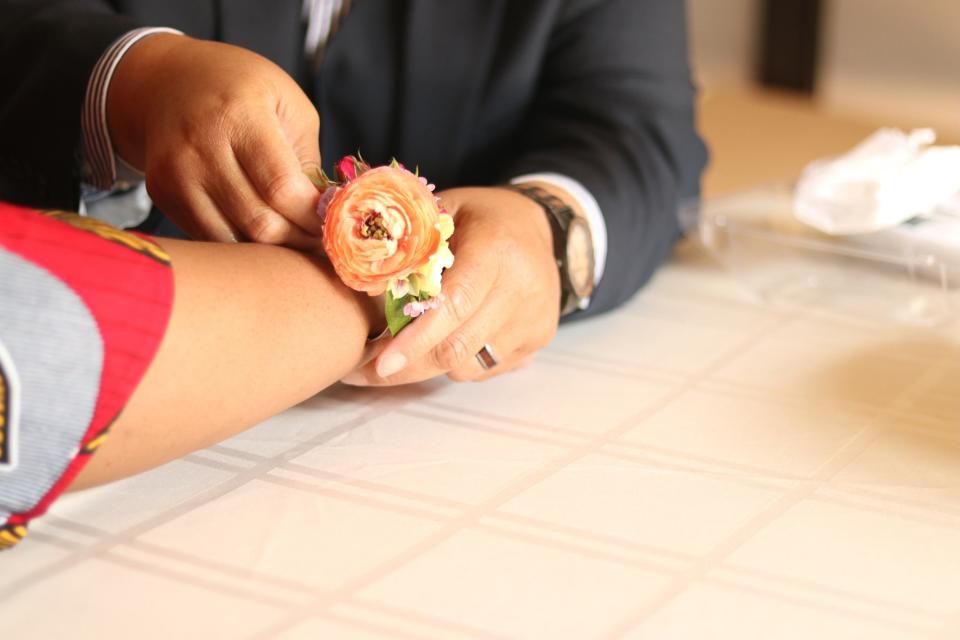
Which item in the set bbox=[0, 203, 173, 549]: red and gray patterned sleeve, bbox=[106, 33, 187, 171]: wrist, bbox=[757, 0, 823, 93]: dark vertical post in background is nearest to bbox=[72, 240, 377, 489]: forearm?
bbox=[0, 203, 173, 549]: red and gray patterned sleeve

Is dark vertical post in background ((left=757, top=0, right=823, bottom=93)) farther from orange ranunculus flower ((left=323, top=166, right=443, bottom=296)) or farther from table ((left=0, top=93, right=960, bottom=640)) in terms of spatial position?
orange ranunculus flower ((left=323, top=166, right=443, bottom=296))

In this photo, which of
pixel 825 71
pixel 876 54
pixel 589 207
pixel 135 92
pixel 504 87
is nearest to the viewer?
pixel 135 92

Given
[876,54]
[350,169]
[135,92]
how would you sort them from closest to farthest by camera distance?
[350,169]
[135,92]
[876,54]

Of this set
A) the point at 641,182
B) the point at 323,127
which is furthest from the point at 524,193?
the point at 323,127

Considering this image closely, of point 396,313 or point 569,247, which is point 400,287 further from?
point 569,247

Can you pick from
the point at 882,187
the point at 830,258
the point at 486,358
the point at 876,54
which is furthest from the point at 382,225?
the point at 876,54
